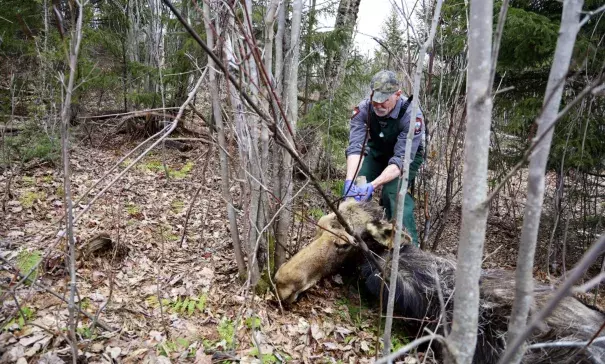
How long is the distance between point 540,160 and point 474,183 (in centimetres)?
16

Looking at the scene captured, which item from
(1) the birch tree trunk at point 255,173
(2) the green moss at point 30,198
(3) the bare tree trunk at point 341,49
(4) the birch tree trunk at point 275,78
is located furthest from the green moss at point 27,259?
(3) the bare tree trunk at point 341,49

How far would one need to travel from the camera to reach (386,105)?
3531 millimetres

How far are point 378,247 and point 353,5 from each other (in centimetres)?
477

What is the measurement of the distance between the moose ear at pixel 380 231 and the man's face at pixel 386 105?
1.13 meters

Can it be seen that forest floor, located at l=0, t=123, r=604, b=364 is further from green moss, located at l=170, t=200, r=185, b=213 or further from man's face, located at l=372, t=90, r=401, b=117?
man's face, located at l=372, t=90, r=401, b=117

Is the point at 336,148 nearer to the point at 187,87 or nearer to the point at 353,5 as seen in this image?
the point at 353,5

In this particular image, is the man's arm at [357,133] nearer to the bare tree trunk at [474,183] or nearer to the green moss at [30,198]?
the bare tree trunk at [474,183]

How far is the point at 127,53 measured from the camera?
802 cm

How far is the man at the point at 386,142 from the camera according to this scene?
3.39 m

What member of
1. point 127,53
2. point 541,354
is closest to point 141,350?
point 541,354

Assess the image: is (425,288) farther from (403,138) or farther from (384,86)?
(384,86)

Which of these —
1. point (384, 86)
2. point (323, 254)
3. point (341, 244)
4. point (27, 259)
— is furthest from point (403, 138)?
point (27, 259)

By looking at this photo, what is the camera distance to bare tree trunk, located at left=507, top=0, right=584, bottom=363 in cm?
89

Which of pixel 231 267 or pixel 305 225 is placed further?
pixel 305 225
